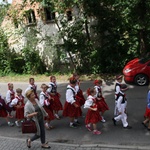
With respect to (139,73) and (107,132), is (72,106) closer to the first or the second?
(107,132)

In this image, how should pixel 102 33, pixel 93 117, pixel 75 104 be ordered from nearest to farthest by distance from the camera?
pixel 93 117, pixel 75 104, pixel 102 33

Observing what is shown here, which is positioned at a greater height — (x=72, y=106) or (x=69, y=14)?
(x=69, y=14)

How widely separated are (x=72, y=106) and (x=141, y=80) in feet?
17.8

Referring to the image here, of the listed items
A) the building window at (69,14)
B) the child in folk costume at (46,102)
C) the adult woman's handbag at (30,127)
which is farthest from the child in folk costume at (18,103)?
the building window at (69,14)

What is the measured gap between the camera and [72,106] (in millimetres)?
8547

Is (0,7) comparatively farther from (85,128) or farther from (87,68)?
(85,128)

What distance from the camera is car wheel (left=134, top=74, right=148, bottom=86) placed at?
41.4 feet

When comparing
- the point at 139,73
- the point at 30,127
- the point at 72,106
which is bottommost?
the point at 30,127

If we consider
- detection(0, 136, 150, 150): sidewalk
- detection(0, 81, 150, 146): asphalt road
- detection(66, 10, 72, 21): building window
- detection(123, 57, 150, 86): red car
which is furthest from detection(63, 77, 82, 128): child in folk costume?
detection(66, 10, 72, 21): building window

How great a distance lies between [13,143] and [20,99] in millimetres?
1685

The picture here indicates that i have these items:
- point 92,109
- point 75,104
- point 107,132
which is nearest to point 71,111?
point 75,104

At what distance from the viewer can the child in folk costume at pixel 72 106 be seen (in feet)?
27.1

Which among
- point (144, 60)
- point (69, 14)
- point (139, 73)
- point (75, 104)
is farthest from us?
point (69, 14)

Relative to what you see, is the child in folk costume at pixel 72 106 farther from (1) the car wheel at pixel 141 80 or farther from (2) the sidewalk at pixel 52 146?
(1) the car wheel at pixel 141 80
